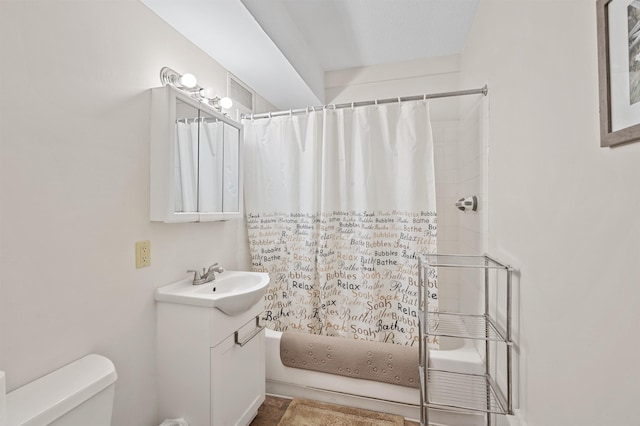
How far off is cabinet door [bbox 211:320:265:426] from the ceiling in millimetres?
1672

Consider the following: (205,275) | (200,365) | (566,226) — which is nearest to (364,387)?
(200,365)

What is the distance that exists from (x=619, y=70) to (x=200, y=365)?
179 cm

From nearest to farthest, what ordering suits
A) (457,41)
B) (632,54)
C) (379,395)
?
(632,54), (379,395), (457,41)

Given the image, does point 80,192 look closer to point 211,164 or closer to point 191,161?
point 191,161

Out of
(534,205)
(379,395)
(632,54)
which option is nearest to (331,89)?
(534,205)

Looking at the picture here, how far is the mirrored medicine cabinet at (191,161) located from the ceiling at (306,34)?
1.38 ft

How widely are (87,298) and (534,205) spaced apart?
5.91ft

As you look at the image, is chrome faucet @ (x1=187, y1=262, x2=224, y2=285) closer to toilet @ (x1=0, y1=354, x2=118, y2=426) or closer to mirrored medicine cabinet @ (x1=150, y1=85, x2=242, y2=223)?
mirrored medicine cabinet @ (x1=150, y1=85, x2=242, y2=223)

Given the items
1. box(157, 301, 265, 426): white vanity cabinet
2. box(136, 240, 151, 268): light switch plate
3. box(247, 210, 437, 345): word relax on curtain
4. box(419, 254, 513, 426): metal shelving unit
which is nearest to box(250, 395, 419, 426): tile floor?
box(157, 301, 265, 426): white vanity cabinet

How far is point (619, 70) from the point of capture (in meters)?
0.64

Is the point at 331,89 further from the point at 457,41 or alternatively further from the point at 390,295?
the point at 390,295

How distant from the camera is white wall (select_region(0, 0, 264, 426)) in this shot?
0.92 m

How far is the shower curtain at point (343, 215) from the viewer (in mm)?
1855

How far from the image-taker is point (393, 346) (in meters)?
1.74
